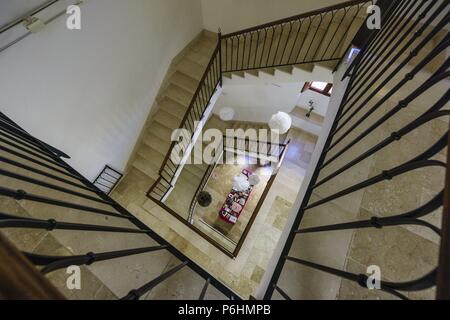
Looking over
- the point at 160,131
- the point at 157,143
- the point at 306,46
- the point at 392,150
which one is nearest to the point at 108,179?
the point at 157,143

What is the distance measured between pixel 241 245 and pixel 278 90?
385 centimetres

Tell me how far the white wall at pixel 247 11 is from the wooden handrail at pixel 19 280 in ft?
17.0

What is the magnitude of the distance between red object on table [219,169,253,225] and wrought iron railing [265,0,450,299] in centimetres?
443

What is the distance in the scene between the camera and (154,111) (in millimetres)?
4684

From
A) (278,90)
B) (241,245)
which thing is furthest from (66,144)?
(278,90)

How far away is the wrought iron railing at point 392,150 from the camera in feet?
2.48

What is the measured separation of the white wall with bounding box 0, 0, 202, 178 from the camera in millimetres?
2141

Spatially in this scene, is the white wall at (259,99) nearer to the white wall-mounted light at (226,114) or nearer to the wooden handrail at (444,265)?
the white wall-mounted light at (226,114)

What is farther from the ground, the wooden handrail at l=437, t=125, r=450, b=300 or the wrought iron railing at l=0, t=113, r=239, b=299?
the wooden handrail at l=437, t=125, r=450, b=300

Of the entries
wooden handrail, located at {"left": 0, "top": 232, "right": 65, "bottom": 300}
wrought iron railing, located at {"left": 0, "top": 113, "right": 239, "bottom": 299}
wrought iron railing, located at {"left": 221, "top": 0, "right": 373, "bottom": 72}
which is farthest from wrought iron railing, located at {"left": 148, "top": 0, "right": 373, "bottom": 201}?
wooden handrail, located at {"left": 0, "top": 232, "right": 65, "bottom": 300}

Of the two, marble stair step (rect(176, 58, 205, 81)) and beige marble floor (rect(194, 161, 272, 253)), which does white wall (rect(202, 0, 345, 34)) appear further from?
beige marble floor (rect(194, 161, 272, 253))

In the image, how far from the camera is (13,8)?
1.79 m

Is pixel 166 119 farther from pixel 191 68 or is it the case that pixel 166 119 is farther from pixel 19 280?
pixel 19 280
